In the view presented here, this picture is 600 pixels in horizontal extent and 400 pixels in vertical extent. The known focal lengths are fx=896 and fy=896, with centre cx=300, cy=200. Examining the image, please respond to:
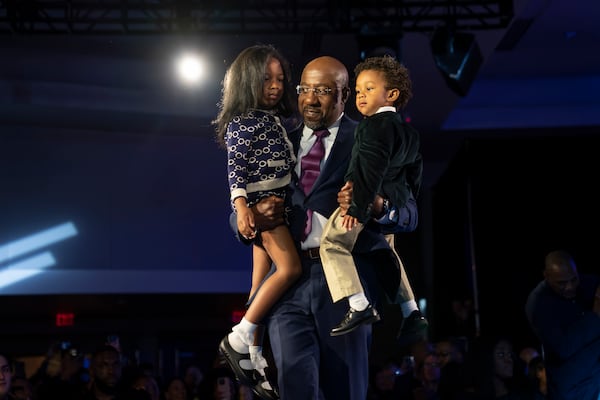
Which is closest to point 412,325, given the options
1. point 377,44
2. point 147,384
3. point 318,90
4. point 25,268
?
point 318,90

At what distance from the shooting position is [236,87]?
2545 mm

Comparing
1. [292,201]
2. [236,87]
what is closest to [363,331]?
[292,201]

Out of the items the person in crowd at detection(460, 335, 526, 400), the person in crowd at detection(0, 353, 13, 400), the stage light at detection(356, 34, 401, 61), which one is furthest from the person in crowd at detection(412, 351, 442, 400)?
the person in crowd at detection(0, 353, 13, 400)

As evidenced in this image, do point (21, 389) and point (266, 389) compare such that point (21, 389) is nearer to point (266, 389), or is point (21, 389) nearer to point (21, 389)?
point (21, 389)

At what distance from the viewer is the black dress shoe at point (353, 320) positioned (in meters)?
2.27

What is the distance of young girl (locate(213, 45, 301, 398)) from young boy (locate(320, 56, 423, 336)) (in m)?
0.13

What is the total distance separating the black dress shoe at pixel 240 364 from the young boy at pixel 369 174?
30 centimetres

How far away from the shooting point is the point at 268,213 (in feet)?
7.89

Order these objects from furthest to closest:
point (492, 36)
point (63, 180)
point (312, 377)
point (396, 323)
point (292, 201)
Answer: point (396, 323) → point (63, 180) → point (492, 36) → point (292, 201) → point (312, 377)

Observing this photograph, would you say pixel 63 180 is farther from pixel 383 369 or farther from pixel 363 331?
pixel 363 331

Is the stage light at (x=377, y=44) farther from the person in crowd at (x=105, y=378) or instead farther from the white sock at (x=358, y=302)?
the white sock at (x=358, y=302)

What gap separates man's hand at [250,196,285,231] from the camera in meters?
2.40

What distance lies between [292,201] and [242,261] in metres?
9.22

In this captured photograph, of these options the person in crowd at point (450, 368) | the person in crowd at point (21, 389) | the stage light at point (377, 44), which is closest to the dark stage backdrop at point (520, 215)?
the person in crowd at point (450, 368)
